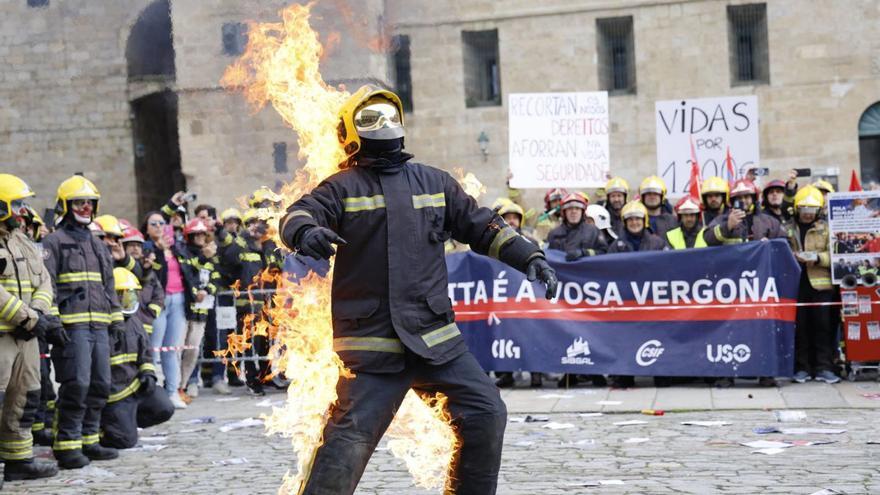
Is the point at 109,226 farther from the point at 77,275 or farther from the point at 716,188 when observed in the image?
the point at 716,188

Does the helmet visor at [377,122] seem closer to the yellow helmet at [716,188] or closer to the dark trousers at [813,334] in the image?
the dark trousers at [813,334]

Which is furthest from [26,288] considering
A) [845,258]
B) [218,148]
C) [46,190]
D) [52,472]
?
[46,190]

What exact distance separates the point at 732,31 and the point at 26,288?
23.3 m

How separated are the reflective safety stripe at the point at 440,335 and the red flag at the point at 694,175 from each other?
36.6ft

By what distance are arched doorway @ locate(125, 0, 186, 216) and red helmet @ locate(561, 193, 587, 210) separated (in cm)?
2117

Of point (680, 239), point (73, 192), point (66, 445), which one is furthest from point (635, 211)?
point (66, 445)

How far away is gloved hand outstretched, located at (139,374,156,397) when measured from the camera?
10578 mm

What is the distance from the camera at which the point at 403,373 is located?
581cm

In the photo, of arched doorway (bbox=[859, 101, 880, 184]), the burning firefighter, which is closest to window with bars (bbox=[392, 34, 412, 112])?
arched doorway (bbox=[859, 101, 880, 184])

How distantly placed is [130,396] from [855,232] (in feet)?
23.1

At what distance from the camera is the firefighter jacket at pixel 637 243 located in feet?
43.4

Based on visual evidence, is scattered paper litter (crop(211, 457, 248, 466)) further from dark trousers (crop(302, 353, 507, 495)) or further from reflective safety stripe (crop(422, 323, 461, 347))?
reflective safety stripe (crop(422, 323, 461, 347))

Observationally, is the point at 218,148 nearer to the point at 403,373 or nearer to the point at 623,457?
the point at 623,457

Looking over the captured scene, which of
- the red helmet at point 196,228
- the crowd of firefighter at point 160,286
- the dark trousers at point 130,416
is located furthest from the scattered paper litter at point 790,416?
the red helmet at point 196,228
